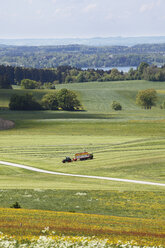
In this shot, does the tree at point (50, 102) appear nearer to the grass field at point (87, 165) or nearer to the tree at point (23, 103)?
the tree at point (23, 103)

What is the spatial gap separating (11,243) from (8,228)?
2.14 m

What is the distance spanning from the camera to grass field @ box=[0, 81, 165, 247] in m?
25.4

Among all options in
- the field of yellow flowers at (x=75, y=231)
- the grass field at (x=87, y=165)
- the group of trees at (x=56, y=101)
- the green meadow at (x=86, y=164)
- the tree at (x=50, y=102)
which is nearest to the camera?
the field of yellow flowers at (x=75, y=231)

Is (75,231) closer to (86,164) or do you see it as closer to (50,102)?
(86,164)

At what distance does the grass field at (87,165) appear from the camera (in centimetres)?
2542

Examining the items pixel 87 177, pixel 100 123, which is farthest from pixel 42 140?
pixel 87 177

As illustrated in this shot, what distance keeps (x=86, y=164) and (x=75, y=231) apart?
2997 cm

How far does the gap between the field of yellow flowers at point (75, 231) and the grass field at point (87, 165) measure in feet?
2.62

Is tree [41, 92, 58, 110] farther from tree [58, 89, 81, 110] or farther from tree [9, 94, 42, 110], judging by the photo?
tree [9, 94, 42, 110]

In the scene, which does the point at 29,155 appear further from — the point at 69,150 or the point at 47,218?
the point at 47,218

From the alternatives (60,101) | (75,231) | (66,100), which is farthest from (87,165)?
(60,101)

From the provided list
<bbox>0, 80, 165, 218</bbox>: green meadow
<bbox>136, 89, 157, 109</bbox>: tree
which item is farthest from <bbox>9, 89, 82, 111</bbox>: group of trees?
<bbox>136, 89, 157, 109</bbox>: tree

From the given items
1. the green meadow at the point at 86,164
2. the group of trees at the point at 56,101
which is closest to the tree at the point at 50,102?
the group of trees at the point at 56,101

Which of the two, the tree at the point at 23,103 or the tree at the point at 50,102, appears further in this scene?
the tree at the point at 50,102
